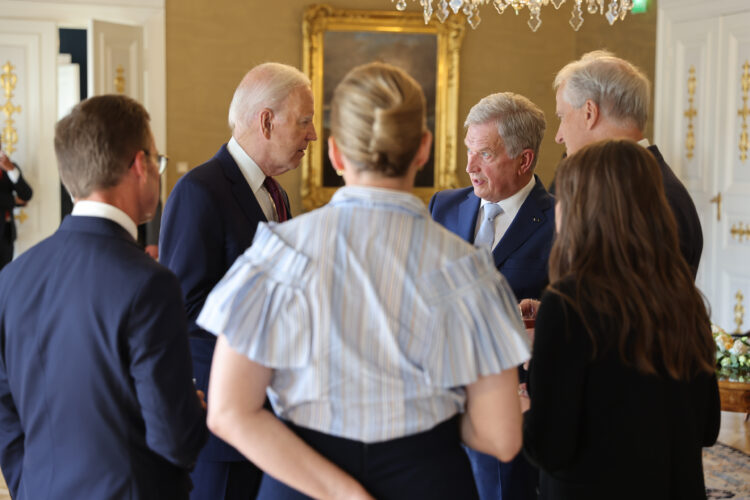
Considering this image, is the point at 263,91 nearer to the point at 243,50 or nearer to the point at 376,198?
the point at 376,198

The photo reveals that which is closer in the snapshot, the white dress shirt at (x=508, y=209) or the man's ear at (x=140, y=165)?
the man's ear at (x=140, y=165)

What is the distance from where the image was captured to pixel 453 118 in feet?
31.0

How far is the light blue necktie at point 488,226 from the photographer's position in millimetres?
2906

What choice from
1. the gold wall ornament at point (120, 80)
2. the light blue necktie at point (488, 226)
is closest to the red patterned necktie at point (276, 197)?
the light blue necktie at point (488, 226)

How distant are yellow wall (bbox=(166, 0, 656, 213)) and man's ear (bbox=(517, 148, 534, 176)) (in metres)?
6.15

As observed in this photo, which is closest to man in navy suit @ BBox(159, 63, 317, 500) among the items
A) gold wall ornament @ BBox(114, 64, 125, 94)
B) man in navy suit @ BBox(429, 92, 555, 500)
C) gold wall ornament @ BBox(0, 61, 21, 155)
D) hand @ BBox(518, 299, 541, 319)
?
man in navy suit @ BBox(429, 92, 555, 500)

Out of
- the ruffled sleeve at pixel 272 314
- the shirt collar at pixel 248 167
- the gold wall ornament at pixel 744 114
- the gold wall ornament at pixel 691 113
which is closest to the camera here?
the ruffled sleeve at pixel 272 314

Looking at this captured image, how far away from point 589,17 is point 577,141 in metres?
7.16

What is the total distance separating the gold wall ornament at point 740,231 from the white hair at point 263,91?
5332 millimetres

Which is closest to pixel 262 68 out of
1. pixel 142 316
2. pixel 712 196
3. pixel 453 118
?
pixel 142 316

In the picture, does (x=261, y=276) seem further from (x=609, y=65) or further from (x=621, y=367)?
(x=609, y=65)

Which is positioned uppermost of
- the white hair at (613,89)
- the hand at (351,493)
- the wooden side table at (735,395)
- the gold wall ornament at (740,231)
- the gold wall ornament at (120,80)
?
the gold wall ornament at (120,80)

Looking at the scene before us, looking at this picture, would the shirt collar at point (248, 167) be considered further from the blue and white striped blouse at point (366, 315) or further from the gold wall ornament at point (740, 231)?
the gold wall ornament at point (740, 231)

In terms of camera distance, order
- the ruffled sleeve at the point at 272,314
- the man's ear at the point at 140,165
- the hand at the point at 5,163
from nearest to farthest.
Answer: the ruffled sleeve at the point at 272,314 < the man's ear at the point at 140,165 < the hand at the point at 5,163
